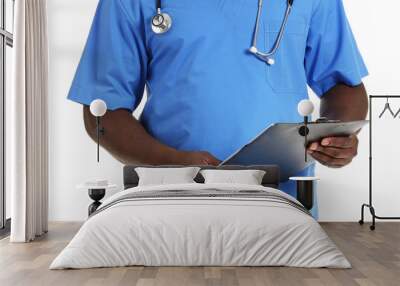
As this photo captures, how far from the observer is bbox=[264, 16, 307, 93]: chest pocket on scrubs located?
14.9 feet

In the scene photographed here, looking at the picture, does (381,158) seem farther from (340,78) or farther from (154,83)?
(154,83)

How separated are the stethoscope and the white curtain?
0.94 m

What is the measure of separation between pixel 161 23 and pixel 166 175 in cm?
110

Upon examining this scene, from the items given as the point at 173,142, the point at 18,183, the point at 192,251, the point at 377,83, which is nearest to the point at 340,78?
the point at 377,83

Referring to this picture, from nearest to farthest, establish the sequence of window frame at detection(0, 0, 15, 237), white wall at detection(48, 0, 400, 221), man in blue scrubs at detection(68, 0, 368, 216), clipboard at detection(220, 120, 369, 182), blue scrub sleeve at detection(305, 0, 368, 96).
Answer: clipboard at detection(220, 120, 369, 182) → man in blue scrubs at detection(68, 0, 368, 216) → blue scrub sleeve at detection(305, 0, 368, 96) → window frame at detection(0, 0, 15, 237) → white wall at detection(48, 0, 400, 221)

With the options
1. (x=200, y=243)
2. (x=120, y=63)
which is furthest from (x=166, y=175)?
(x=200, y=243)

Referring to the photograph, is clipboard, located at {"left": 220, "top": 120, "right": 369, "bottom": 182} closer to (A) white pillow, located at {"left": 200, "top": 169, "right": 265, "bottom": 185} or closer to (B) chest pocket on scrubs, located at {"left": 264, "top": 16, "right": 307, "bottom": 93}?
(A) white pillow, located at {"left": 200, "top": 169, "right": 265, "bottom": 185}

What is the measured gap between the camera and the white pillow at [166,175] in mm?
4258

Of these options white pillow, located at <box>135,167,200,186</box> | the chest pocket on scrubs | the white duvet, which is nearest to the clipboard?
white pillow, located at <box>135,167,200,186</box>

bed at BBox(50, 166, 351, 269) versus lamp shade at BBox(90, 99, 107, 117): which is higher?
lamp shade at BBox(90, 99, 107, 117)

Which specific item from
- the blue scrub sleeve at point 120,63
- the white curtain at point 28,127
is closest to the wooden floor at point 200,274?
the white curtain at point 28,127

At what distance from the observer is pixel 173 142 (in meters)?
4.57

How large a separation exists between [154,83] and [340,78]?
4.77 ft

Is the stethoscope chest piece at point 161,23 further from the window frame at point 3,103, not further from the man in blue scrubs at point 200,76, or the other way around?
the window frame at point 3,103
